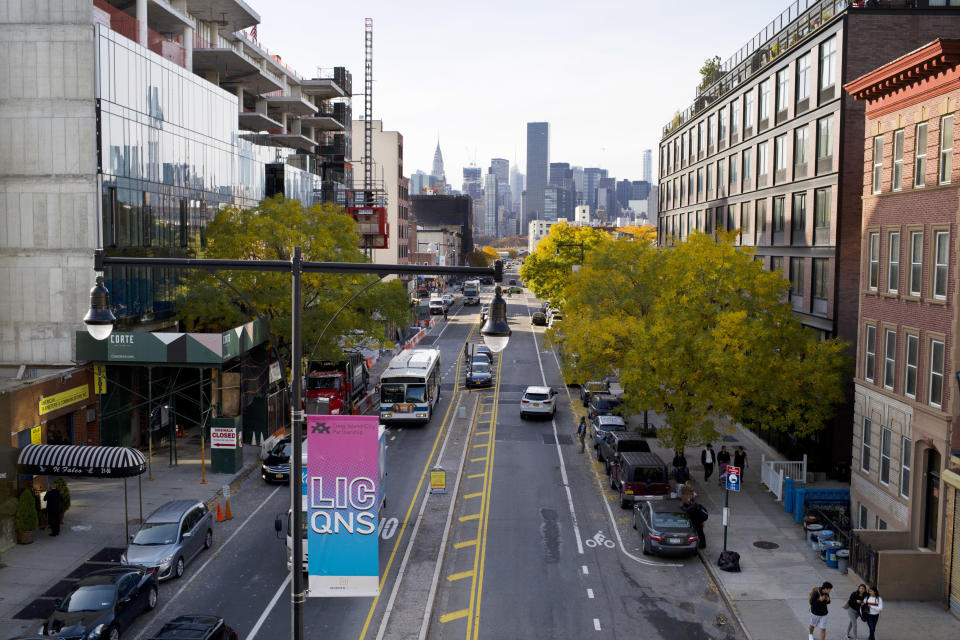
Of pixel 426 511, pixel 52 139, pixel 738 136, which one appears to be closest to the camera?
pixel 426 511

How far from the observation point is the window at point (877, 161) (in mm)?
28562

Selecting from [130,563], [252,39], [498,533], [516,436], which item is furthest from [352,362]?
[252,39]

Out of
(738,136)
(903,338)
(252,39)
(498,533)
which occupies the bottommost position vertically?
(498,533)

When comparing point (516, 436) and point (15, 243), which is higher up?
point (15, 243)

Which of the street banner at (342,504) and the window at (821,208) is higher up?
the window at (821,208)

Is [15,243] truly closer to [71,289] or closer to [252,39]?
[71,289]

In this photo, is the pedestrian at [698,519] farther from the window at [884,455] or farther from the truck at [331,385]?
the truck at [331,385]

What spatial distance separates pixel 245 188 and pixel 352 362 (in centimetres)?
1433

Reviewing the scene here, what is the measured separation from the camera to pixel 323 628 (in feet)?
67.6

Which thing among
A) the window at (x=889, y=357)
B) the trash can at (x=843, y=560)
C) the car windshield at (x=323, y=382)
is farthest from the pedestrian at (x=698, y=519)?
the car windshield at (x=323, y=382)

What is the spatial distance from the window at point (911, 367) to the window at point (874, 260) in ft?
10.1

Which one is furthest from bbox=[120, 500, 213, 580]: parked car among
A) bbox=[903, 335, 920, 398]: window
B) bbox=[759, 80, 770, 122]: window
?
bbox=[759, 80, 770, 122]: window

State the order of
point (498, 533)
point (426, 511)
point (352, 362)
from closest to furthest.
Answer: point (498, 533) → point (426, 511) → point (352, 362)

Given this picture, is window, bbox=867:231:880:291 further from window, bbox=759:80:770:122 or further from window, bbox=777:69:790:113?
window, bbox=759:80:770:122
